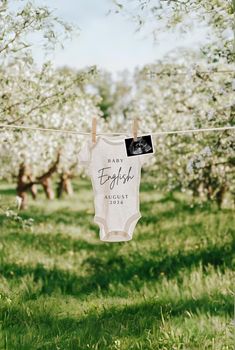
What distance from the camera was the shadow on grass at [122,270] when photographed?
955cm

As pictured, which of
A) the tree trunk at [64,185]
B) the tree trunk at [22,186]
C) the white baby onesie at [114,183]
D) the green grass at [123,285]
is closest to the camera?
the white baby onesie at [114,183]

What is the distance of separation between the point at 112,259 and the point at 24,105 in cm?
410

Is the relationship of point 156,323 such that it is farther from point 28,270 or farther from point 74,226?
point 74,226

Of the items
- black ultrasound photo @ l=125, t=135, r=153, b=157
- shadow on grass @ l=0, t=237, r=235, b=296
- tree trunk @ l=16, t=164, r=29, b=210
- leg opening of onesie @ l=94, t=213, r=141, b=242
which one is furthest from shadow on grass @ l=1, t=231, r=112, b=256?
black ultrasound photo @ l=125, t=135, r=153, b=157

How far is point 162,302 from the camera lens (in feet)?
25.4

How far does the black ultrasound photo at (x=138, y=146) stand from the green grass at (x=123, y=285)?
1.91 m

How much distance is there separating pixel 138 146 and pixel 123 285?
3930mm

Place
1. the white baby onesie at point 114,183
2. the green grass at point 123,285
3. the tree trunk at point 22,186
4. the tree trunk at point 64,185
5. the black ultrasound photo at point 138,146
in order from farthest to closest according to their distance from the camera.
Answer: the tree trunk at point 64,185 < the tree trunk at point 22,186 < the green grass at point 123,285 < the white baby onesie at point 114,183 < the black ultrasound photo at point 138,146

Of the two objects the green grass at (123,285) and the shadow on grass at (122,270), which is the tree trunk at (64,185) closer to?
the green grass at (123,285)

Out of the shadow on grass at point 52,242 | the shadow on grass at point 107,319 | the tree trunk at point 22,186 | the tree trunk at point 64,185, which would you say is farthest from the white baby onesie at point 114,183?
the tree trunk at point 64,185

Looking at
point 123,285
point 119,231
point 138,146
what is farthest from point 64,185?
point 138,146

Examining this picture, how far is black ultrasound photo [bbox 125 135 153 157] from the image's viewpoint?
6.07 meters

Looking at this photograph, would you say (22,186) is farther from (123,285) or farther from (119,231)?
(119,231)

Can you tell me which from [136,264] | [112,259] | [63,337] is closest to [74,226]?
[112,259]
